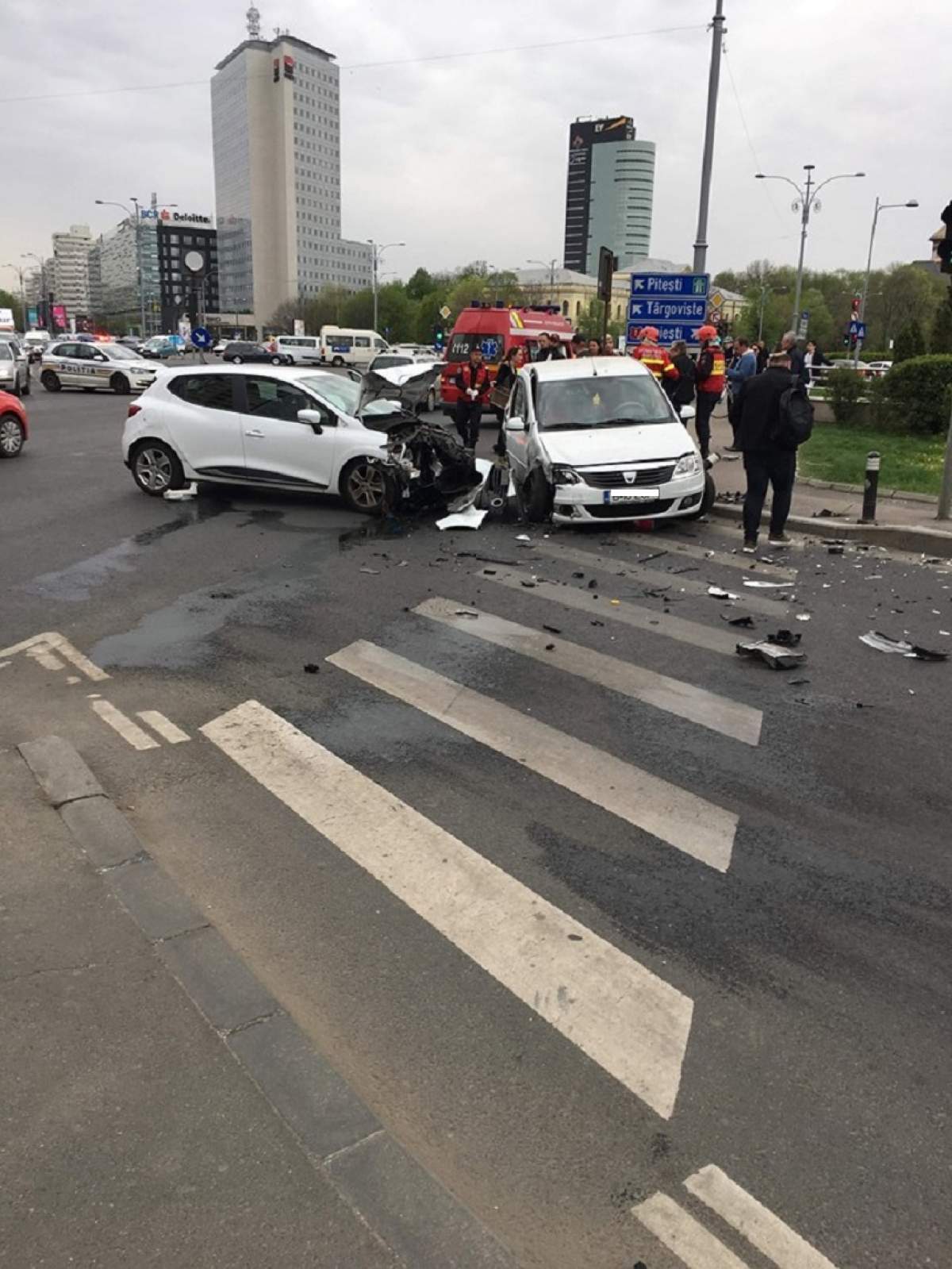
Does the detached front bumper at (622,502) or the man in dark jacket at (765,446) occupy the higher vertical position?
the man in dark jacket at (765,446)

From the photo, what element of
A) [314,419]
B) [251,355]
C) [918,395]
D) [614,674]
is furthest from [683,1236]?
[251,355]

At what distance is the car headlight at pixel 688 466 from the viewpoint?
36.4ft

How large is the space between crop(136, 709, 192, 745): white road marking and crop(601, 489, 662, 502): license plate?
21.1ft

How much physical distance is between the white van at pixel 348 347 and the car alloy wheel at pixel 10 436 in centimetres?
5030

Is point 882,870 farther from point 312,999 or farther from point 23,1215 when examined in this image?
point 23,1215

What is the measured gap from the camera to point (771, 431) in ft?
33.1

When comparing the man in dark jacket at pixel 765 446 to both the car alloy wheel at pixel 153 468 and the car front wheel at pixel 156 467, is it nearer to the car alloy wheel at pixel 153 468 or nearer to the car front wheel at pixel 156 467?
the car front wheel at pixel 156 467

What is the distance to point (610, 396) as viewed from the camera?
12.2 m

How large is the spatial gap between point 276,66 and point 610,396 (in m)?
165

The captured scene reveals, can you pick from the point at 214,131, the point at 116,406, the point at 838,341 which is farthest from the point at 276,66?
the point at 116,406

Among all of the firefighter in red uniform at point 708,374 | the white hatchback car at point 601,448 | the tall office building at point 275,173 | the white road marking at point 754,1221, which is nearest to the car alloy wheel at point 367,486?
the white hatchback car at point 601,448

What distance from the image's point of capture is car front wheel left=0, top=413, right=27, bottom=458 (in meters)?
17.3

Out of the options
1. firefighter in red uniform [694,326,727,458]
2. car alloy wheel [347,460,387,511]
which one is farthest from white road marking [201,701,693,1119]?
firefighter in red uniform [694,326,727,458]

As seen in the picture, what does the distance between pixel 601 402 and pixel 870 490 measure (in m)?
3.37
